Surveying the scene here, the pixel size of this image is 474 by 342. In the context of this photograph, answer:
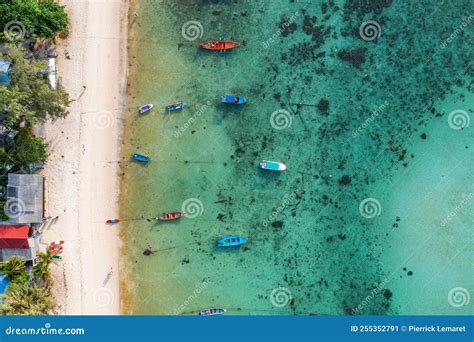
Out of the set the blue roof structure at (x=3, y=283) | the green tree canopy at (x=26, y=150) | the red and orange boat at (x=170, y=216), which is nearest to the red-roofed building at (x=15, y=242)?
the blue roof structure at (x=3, y=283)

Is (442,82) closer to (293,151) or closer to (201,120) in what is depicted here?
(293,151)

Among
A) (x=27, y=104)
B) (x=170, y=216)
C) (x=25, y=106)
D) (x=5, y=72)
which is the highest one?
(x=5, y=72)

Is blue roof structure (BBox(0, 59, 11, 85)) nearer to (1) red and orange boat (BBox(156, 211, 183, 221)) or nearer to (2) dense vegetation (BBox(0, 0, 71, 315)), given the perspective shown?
(2) dense vegetation (BBox(0, 0, 71, 315))

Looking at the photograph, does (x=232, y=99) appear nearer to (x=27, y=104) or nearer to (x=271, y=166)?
(x=271, y=166)

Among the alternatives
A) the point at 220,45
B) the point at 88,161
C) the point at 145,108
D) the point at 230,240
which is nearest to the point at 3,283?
the point at 88,161

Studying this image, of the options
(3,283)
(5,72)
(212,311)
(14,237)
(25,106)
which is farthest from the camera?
(212,311)

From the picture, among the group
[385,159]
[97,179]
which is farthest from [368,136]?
[97,179]
